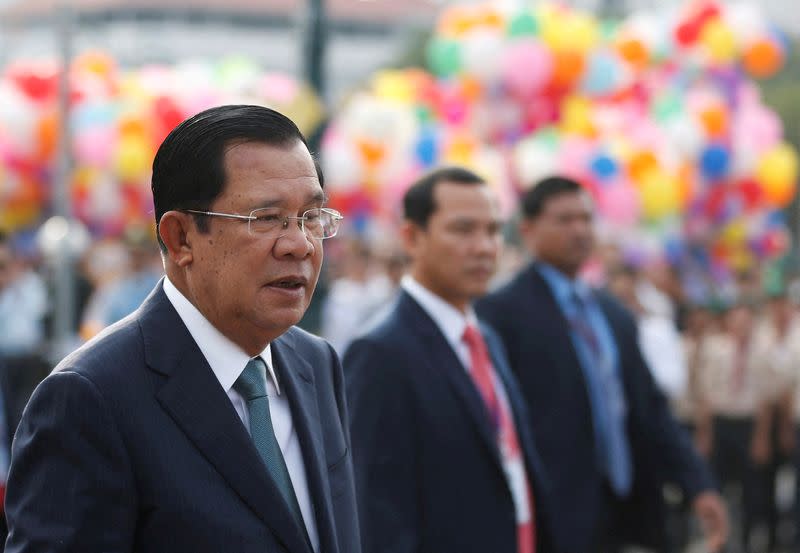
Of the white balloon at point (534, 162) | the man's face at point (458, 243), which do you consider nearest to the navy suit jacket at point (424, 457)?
the man's face at point (458, 243)

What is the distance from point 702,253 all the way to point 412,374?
56.5ft

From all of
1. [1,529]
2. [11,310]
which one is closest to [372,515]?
[1,529]

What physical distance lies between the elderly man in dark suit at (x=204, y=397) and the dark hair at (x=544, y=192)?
3245 millimetres

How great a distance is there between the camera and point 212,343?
2.41 m

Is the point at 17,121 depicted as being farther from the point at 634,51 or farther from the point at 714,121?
the point at 714,121

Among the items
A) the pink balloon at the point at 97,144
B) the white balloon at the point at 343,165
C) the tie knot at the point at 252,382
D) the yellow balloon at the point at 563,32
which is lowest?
the tie knot at the point at 252,382

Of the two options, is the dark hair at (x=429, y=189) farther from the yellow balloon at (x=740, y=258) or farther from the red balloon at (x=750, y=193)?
the yellow balloon at (x=740, y=258)

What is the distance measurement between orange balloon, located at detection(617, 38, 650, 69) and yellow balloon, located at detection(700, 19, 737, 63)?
0.86m

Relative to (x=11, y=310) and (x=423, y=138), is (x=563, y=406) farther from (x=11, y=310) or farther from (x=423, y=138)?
(x=423, y=138)

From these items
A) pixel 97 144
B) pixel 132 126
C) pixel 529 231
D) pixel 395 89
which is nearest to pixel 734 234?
pixel 395 89

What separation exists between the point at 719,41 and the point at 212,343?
1788 cm

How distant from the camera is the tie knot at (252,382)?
243cm

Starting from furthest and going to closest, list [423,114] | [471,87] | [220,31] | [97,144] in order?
[220,31]
[423,114]
[471,87]
[97,144]

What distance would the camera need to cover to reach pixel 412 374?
13.0ft
